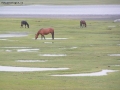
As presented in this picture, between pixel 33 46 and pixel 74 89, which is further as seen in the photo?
pixel 33 46

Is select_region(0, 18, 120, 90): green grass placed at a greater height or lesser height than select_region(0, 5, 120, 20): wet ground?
greater

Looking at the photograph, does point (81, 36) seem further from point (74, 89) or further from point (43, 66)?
point (74, 89)

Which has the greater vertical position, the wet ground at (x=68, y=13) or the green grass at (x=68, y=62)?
the green grass at (x=68, y=62)

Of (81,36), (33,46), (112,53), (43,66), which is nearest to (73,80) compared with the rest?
(43,66)

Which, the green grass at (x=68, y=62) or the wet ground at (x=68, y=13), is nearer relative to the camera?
the green grass at (x=68, y=62)

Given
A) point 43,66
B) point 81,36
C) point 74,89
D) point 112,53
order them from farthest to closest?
point 81,36 → point 112,53 → point 43,66 → point 74,89

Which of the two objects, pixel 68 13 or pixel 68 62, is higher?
pixel 68 62

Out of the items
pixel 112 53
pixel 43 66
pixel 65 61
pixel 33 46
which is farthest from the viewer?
pixel 33 46

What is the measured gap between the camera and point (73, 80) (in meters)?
20.6

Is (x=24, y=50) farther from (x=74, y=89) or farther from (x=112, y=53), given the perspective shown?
(x=74, y=89)

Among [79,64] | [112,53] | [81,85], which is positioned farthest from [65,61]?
[81,85]

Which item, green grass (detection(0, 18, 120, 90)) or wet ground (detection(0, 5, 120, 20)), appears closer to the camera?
green grass (detection(0, 18, 120, 90))

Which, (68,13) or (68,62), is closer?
(68,62)

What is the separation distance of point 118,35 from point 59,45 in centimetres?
972
